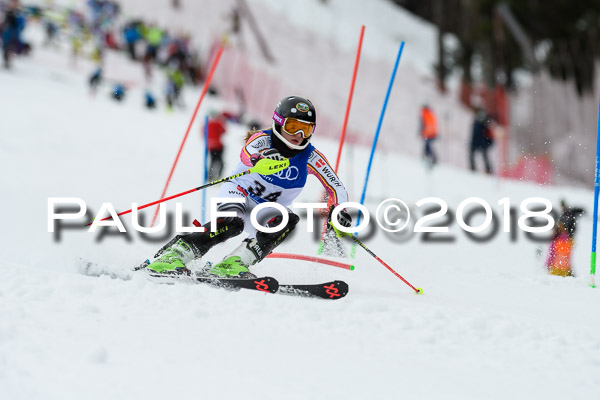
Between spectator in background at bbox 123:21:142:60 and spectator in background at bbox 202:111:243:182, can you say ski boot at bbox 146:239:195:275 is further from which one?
spectator in background at bbox 123:21:142:60

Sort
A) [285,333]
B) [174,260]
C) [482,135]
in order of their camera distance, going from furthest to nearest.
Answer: [482,135]
[174,260]
[285,333]

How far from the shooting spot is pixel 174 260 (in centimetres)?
441

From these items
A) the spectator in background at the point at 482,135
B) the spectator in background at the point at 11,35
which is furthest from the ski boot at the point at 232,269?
the spectator in background at the point at 11,35

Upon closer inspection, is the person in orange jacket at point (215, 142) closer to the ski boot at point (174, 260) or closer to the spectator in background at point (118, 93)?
the spectator in background at point (118, 93)

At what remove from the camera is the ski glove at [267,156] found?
4566 mm

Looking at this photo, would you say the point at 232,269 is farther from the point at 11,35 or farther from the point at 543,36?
the point at 543,36

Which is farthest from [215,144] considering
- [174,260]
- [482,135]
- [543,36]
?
[543,36]

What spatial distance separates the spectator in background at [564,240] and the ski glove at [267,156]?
3.50m

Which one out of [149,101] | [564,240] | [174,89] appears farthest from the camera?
[174,89]

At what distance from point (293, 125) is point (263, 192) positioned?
0.57 metres

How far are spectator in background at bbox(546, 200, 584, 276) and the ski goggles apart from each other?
11.0 feet

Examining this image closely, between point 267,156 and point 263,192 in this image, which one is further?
point 263,192

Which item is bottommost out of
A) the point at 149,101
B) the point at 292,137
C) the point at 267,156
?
the point at 267,156

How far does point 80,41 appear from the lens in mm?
20250
